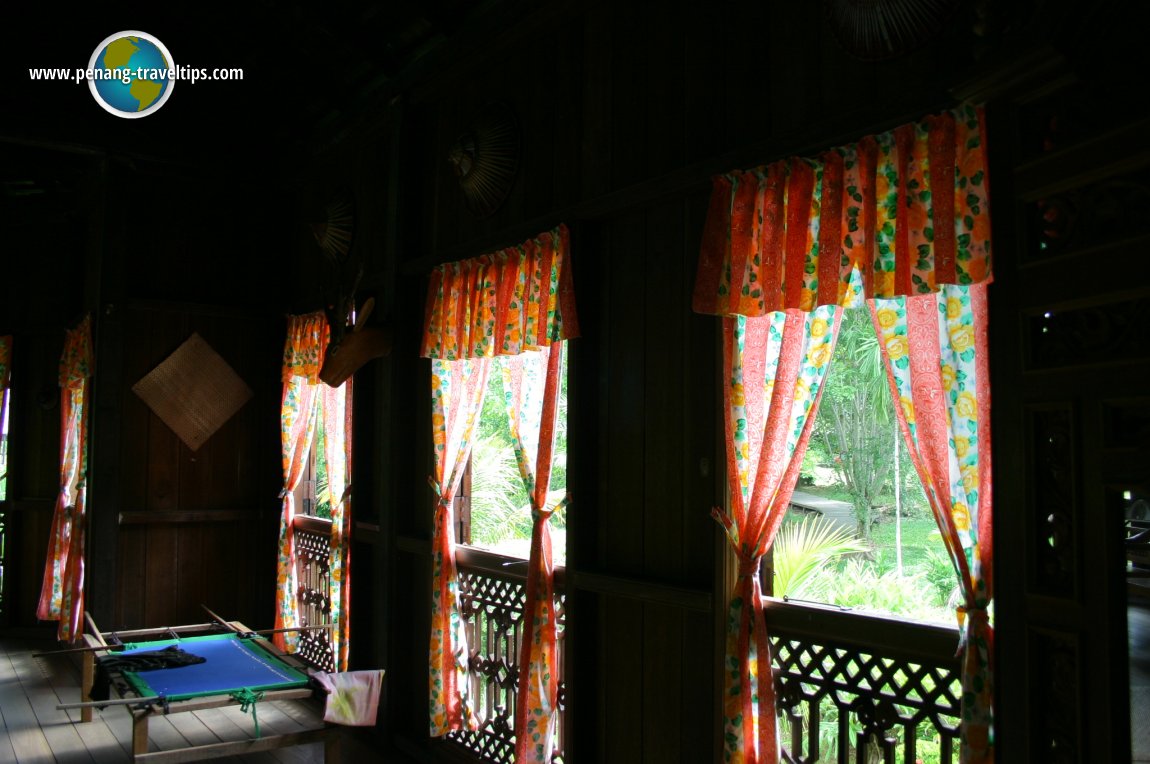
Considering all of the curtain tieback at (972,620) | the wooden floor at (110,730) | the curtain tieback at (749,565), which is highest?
the curtain tieback at (749,565)

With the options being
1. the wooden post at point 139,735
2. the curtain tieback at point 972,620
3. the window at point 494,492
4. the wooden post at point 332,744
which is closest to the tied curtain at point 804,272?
the curtain tieback at point 972,620

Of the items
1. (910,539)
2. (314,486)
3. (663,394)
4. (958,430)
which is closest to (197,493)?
(314,486)

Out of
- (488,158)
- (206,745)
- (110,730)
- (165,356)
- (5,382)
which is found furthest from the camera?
(5,382)

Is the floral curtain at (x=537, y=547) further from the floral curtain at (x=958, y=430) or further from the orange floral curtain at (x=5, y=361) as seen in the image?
the orange floral curtain at (x=5, y=361)

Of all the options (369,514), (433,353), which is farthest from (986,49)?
(369,514)

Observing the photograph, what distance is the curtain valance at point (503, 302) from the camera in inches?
150

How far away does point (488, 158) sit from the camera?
173 inches

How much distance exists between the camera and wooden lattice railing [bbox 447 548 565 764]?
4.21m

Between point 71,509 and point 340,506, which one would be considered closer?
point 340,506

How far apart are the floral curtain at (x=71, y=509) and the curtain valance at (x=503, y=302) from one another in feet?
11.8

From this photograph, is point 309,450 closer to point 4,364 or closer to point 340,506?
point 340,506

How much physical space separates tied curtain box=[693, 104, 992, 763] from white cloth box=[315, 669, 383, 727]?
174 cm

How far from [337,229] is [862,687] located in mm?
4476

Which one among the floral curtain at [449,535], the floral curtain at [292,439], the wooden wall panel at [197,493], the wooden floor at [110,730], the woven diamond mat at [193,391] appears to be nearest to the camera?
the floral curtain at [449,535]
